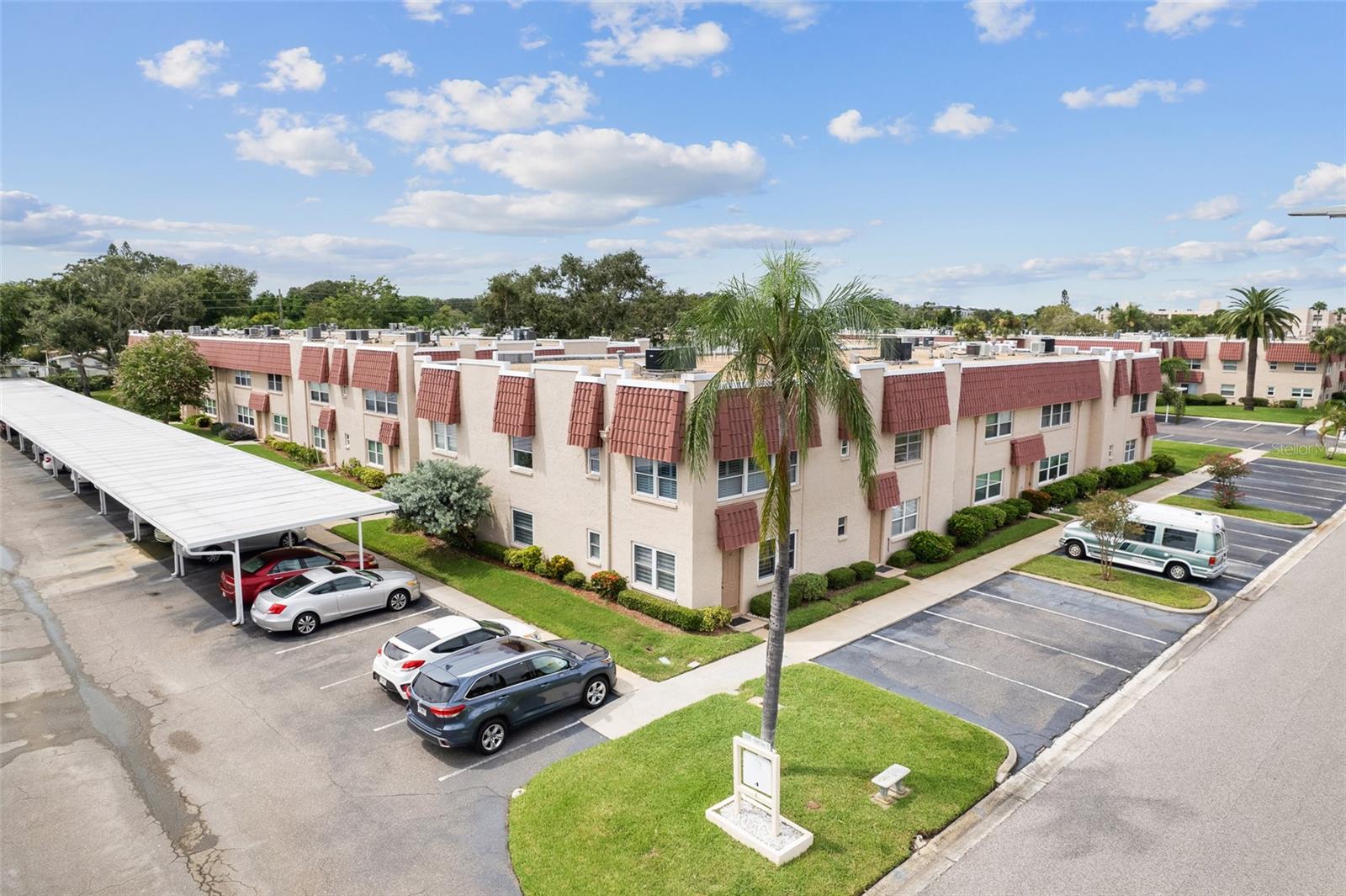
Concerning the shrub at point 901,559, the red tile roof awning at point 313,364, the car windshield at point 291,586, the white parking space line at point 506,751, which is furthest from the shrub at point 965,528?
the red tile roof awning at point 313,364

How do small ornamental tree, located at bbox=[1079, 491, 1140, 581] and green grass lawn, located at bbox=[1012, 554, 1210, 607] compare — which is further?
small ornamental tree, located at bbox=[1079, 491, 1140, 581]

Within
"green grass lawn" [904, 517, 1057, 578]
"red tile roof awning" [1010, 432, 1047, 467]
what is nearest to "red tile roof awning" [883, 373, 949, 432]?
"green grass lawn" [904, 517, 1057, 578]

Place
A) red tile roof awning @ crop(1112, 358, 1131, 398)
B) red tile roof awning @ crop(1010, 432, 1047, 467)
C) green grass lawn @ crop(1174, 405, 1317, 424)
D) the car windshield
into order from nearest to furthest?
1. the car windshield
2. red tile roof awning @ crop(1010, 432, 1047, 467)
3. red tile roof awning @ crop(1112, 358, 1131, 398)
4. green grass lawn @ crop(1174, 405, 1317, 424)

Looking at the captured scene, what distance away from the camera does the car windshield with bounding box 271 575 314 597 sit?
20547 mm

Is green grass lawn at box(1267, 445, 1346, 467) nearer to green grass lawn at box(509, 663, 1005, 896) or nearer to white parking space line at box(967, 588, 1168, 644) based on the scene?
white parking space line at box(967, 588, 1168, 644)

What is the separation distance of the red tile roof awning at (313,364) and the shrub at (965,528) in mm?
30648

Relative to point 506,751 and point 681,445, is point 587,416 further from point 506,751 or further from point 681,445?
point 506,751

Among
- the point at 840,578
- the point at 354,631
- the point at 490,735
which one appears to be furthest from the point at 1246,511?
the point at 354,631

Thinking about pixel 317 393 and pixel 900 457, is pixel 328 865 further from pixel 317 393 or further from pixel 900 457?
pixel 317 393

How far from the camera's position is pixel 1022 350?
43.5 m

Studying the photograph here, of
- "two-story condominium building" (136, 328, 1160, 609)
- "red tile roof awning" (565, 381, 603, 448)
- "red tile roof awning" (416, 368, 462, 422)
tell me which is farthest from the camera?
"red tile roof awning" (416, 368, 462, 422)

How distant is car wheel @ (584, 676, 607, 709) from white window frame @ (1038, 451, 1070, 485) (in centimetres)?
2578

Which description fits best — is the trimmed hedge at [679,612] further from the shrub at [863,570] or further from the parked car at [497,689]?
the shrub at [863,570]

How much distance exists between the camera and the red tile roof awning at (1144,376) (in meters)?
39.7
